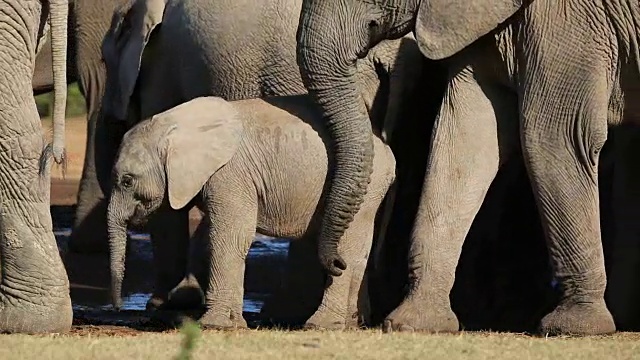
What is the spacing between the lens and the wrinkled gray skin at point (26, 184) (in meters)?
9.67

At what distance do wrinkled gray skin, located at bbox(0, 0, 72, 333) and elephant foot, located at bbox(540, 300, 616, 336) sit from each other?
2.16 meters

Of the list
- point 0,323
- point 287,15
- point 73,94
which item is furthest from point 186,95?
point 73,94

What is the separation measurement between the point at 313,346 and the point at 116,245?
1.64 meters

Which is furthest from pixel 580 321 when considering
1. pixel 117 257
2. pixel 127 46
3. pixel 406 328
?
pixel 127 46

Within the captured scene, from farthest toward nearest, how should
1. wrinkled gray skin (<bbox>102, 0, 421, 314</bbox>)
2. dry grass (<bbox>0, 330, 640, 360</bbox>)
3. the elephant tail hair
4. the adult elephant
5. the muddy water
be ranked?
the adult elephant < the muddy water < wrinkled gray skin (<bbox>102, 0, 421, 314</bbox>) < the elephant tail hair < dry grass (<bbox>0, 330, 640, 360</bbox>)

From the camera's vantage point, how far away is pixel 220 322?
10156 millimetres

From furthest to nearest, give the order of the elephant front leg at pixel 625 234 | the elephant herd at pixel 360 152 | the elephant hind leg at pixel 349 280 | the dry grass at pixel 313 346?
1. the elephant front leg at pixel 625 234
2. the elephant hind leg at pixel 349 280
3. the elephant herd at pixel 360 152
4. the dry grass at pixel 313 346

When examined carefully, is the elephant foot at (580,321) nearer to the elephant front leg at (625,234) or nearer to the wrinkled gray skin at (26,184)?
the elephant front leg at (625,234)

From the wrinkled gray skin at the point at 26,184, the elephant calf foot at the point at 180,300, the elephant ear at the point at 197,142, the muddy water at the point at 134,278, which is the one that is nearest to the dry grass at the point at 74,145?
the muddy water at the point at 134,278

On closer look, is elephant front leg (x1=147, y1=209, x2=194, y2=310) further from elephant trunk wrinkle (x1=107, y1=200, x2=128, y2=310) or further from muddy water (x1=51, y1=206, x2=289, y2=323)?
elephant trunk wrinkle (x1=107, y1=200, x2=128, y2=310)

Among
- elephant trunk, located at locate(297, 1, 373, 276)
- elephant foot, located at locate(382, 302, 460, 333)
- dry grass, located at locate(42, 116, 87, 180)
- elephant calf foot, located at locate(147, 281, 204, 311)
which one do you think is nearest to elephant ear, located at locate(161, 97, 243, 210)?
elephant trunk, located at locate(297, 1, 373, 276)

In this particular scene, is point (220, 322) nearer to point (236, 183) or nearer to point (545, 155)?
point (236, 183)

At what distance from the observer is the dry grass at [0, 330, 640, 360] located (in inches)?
345

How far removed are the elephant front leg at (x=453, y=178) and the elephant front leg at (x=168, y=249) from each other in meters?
1.67
